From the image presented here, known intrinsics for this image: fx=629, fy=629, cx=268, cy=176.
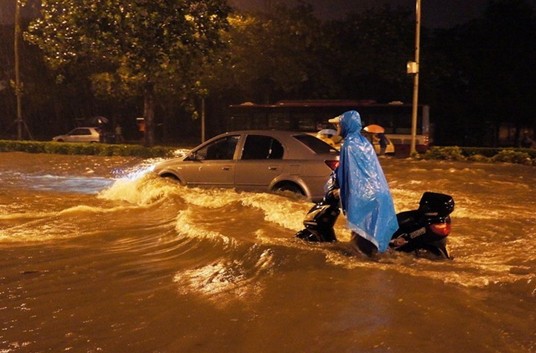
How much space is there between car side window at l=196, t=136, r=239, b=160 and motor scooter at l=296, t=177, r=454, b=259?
14.3ft

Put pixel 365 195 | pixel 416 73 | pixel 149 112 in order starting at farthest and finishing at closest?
pixel 149 112, pixel 416 73, pixel 365 195

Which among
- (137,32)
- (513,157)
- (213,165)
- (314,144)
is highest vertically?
(137,32)

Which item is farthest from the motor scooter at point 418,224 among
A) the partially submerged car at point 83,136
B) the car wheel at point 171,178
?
the partially submerged car at point 83,136

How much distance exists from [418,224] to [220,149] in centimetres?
540

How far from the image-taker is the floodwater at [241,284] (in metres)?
4.41

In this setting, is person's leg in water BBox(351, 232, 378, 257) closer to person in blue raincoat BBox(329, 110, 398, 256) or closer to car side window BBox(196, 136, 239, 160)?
person in blue raincoat BBox(329, 110, 398, 256)

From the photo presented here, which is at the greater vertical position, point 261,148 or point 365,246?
point 261,148

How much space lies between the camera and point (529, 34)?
33250mm

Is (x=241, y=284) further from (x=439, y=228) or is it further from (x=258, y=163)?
(x=258, y=163)

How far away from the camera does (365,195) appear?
5727 millimetres

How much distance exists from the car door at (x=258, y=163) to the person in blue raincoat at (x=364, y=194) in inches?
166

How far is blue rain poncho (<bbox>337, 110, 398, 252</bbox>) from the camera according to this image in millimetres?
5730

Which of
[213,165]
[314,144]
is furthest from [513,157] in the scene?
[213,165]

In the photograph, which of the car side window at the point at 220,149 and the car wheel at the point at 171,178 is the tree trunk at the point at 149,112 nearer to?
the car wheel at the point at 171,178
